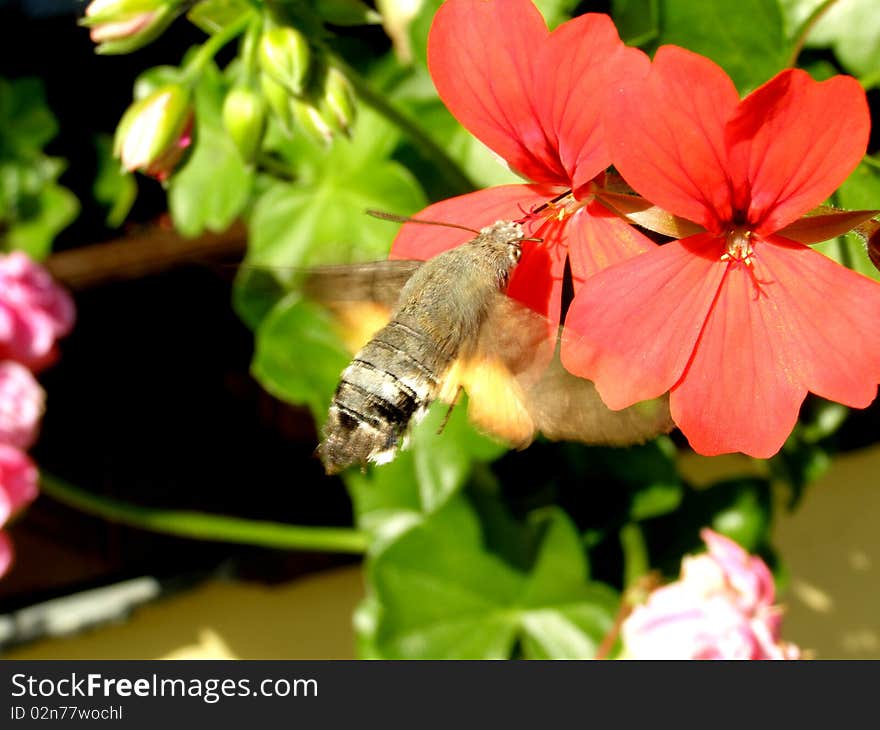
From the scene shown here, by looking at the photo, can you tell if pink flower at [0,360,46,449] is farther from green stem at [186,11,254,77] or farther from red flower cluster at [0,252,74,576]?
green stem at [186,11,254,77]

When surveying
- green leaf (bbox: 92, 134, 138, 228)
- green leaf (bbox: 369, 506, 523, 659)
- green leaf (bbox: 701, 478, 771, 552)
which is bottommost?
green leaf (bbox: 369, 506, 523, 659)

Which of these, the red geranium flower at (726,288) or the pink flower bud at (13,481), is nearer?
the red geranium flower at (726,288)

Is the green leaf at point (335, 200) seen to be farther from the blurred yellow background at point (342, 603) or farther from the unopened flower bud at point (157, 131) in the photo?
the blurred yellow background at point (342, 603)

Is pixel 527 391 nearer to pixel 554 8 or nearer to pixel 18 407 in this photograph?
pixel 554 8

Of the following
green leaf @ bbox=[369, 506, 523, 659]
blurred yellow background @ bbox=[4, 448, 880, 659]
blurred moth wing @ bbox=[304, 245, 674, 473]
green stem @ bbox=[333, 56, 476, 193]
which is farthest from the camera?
blurred yellow background @ bbox=[4, 448, 880, 659]

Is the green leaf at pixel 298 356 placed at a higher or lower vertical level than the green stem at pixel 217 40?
lower

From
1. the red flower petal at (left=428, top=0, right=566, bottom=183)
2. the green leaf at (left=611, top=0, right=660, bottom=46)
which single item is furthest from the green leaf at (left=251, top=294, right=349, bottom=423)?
the red flower petal at (left=428, top=0, right=566, bottom=183)

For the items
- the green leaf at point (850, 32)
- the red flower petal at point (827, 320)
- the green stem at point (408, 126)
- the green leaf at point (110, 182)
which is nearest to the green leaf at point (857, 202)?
the red flower petal at point (827, 320)
